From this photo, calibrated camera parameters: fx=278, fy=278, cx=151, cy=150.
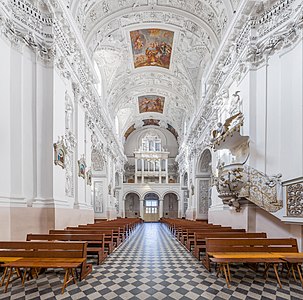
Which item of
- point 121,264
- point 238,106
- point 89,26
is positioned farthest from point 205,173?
point 121,264

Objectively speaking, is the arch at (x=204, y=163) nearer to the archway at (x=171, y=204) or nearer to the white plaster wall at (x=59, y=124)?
the white plaster wall at (x=59, y=124)

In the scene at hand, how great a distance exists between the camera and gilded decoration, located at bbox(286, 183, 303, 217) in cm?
611

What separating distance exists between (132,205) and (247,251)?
28650mm

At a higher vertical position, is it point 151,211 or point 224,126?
point 224,126

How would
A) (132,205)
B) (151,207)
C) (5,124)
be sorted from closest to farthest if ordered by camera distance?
(5,124) → (151,207) → (132,205)

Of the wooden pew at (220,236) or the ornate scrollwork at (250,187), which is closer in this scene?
the wooden pew at (220,236)

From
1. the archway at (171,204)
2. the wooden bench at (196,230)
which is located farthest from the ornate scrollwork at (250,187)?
the archway at (171,204)

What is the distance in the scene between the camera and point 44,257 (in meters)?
4.96

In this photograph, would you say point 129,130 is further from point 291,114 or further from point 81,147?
point 291,114

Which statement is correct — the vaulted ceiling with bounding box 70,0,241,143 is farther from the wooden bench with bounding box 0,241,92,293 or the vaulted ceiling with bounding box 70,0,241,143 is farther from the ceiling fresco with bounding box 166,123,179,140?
the wooden bench with bounding box 0,241,92,293

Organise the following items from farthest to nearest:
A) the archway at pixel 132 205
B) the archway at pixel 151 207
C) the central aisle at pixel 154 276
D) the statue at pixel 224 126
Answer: the archway at pixel 132 205
the archway at pixel 151 207
the statue at pixel 224 126
the central aisle at pixel 154 276

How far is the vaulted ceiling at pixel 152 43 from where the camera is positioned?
1192 cm

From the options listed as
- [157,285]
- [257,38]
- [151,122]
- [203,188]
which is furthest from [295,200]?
[151,122]

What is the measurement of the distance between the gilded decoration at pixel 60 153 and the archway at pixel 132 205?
2448cm
